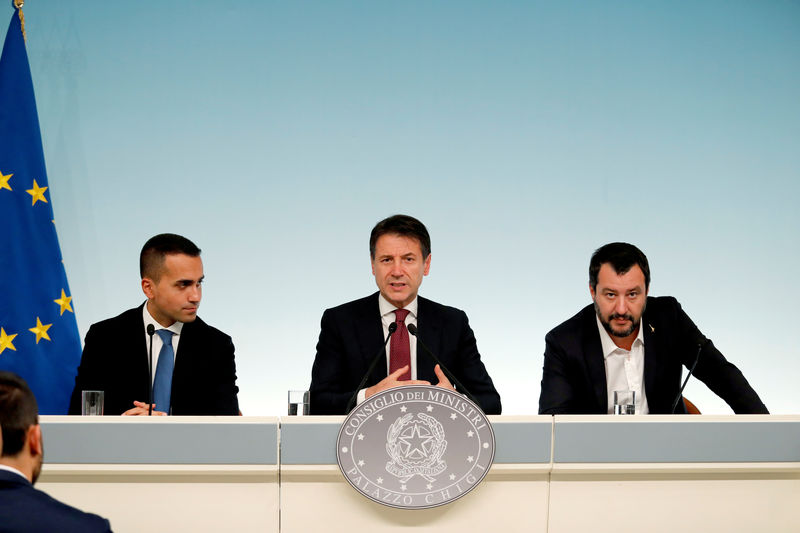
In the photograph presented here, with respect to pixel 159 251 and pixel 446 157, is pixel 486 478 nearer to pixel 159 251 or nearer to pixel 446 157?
pixel 159 251

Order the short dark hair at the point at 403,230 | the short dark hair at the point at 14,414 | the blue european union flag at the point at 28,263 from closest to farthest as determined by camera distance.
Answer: the short dark hair at the point at 14,414 < the short dark hair at the point at 403,230 < the blue european union flag at the point at 28,263

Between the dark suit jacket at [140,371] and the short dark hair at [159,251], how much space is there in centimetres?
21

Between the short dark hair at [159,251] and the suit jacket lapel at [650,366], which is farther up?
the short dark hair at [159,251]

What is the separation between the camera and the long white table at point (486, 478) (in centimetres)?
196

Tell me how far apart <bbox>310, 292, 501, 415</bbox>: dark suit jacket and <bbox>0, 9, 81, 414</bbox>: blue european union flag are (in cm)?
167

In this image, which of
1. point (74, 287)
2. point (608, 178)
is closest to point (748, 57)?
point (608, 178)

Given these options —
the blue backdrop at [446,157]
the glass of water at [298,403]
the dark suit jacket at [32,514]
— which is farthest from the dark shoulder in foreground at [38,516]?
the blue backdrop at [446,157]

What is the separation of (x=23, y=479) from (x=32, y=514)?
0.30 ft

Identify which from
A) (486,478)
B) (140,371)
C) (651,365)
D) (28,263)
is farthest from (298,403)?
(28,263)

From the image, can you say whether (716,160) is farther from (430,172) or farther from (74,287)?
(74,287)

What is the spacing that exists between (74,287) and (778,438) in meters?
3.73

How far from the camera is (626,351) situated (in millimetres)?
2785

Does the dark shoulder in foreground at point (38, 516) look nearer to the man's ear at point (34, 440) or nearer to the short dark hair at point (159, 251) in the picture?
the man's ear at point (34, 440)

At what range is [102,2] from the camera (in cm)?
445
